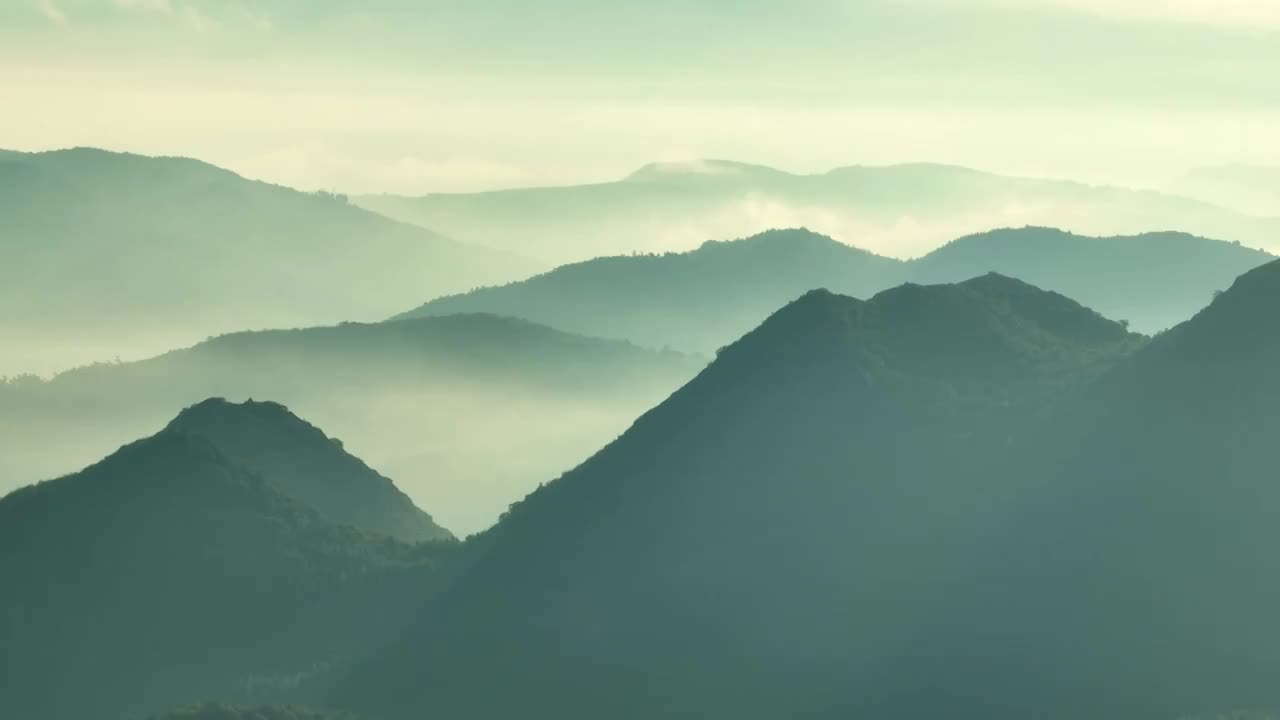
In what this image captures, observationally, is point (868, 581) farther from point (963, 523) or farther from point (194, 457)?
point (194, 457)

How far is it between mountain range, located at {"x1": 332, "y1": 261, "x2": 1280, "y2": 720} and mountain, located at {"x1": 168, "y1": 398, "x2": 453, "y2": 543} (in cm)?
3548

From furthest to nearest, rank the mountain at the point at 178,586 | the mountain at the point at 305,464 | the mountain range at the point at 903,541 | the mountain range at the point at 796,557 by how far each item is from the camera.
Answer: the mountain at the point at 305,464 < the mountain at the point at 178,586 < the mountain range at the point at 796,557 < the mountain range at the point at 903,541

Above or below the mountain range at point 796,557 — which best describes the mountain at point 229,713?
below

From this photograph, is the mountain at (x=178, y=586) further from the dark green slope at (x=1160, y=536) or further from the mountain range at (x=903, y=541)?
the dark green slope at (x=1160, y=536)

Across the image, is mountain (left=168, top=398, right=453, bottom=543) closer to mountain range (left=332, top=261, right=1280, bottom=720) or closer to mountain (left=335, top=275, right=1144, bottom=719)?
mountain (left=335, top=275, right=1144, bottom=719)

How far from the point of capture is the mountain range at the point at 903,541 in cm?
11706

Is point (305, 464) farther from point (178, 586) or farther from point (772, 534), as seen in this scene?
point (772, 534)

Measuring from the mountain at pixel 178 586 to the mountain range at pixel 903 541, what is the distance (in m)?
11.4

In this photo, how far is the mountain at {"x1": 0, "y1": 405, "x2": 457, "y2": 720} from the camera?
14612 centimetres

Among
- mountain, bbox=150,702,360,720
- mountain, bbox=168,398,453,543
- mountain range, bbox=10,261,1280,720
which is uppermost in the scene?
mountain, bbox=168,398,453,543

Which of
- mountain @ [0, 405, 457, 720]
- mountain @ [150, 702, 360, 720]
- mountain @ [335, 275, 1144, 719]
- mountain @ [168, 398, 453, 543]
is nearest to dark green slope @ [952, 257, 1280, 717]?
mountain @ [335, 275, 1144, 719]

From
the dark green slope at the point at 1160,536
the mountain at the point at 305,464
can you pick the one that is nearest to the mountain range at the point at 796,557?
the dark green slope at the point at 1160,536

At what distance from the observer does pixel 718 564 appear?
443 ft

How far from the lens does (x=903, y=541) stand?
13125cm
